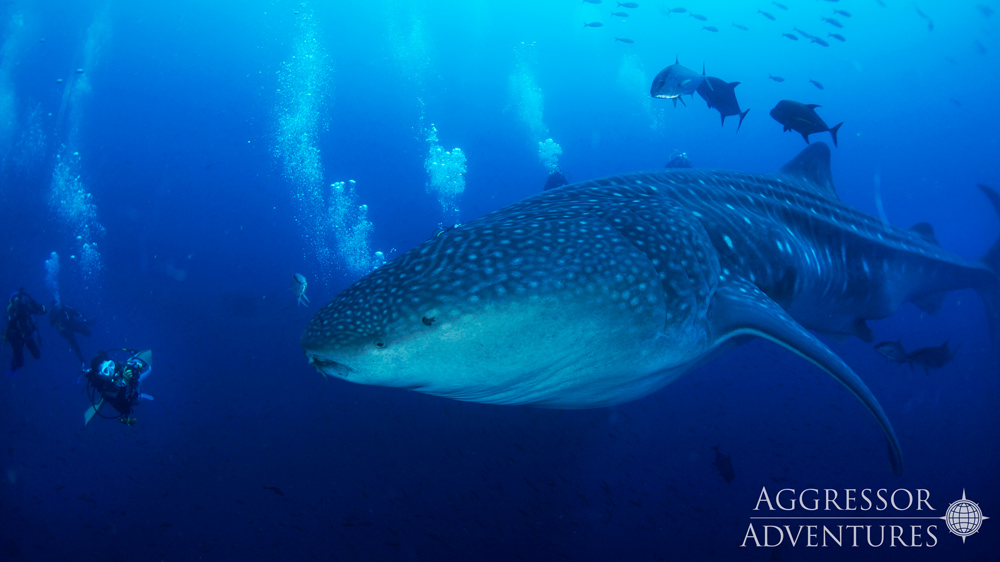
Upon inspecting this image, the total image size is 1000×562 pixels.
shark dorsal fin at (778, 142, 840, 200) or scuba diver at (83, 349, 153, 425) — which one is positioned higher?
shark dorsal fin at (778, 142, 840, 200)

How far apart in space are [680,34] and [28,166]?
110 meters

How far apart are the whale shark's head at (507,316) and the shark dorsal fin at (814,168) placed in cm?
419

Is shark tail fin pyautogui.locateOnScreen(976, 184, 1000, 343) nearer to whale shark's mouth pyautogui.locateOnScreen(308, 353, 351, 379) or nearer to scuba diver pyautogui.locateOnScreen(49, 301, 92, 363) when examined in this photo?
whale shark's mouth pyautogui.locateOnScreen(308, 353, 351, 379)

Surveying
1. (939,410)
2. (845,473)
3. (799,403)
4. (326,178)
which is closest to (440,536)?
(845,473)

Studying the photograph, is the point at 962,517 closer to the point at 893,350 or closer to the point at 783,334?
the point at 893,350

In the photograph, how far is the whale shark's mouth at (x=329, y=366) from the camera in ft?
5.84

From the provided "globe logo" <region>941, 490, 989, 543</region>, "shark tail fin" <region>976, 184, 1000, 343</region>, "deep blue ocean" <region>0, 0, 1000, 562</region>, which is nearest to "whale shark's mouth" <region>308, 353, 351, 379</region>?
"deep blue ocean" <region>0, 0, 1000, 562</region>

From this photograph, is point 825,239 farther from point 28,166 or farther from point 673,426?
point 28,166

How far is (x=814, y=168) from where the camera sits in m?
5.46

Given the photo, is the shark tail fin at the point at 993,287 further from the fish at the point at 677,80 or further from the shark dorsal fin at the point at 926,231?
the fish at the point at 677,80

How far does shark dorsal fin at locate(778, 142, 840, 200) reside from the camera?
212 inches

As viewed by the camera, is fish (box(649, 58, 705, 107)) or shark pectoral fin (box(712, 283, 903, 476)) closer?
shark pectoral fin (box(712, 283, 903, 476))

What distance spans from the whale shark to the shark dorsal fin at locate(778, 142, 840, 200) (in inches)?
73.2

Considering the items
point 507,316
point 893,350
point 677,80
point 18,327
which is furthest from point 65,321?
point 893,350
